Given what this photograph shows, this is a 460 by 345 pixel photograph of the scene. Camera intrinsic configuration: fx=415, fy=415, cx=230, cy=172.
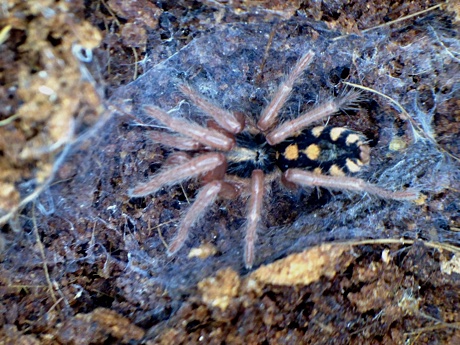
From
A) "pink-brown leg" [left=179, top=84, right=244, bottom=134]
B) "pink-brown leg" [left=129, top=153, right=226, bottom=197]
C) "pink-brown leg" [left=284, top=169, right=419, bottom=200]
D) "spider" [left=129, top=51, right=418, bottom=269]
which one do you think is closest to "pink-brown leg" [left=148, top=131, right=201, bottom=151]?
"spider" [left=129, top=51, right=418, bottom=269]

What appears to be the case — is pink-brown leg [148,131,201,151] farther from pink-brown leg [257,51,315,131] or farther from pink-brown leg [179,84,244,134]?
pink-brown leg [257,51,315,131]

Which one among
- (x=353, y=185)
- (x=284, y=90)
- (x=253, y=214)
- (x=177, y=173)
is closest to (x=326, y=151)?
(x=353, y=185)

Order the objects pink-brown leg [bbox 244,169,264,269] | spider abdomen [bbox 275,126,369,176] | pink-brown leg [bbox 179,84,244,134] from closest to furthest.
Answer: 1. pink-brown leg [bbox 244,169,264,269]
2. spider abdomen [bbox 275,126,369,176]
3. pink-brown leg [bbox 179,84,244,134]

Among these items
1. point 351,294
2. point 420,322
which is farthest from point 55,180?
point 420,322

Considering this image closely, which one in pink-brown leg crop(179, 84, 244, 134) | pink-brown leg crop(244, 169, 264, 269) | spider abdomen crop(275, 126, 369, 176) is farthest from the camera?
pink-brown leg crop(179, 84, 244, 134)

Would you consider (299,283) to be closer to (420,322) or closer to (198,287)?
(198,287)

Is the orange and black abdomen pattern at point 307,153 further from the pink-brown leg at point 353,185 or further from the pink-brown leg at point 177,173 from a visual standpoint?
the pink-brown leg at point 177,173

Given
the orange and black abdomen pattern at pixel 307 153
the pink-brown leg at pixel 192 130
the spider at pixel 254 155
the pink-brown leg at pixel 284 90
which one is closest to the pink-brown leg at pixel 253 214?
the spider at pixel 254 155
